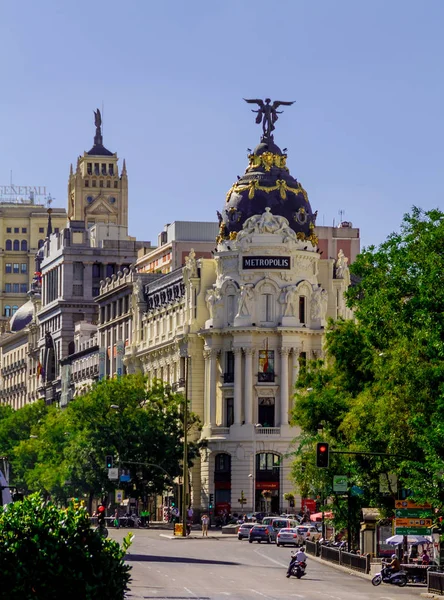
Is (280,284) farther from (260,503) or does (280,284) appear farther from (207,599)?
(207,599)

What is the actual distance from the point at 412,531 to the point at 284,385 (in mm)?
75732

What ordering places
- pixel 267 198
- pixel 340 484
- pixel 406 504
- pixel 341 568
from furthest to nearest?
pixel 267 198 < pixel 340 484 < pixel 341 568 < pixel 406 504

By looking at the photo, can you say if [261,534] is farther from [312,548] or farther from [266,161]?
[266,161]

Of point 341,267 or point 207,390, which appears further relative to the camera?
point 341,267

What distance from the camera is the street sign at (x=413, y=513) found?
78.7m

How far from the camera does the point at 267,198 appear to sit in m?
158

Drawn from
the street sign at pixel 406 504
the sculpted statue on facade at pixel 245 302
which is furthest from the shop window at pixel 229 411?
the street sign at pixel 406 504

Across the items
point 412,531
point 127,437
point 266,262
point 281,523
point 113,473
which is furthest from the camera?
point 266,262

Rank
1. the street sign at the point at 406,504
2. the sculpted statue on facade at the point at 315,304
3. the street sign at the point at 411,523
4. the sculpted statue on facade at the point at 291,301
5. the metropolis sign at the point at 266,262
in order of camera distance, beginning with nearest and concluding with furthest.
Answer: the street sign at the point at 411,523 → the street sign at the point at 406,504 → the metropolis sign at the point at 266,262 → the sculpted statue on facade at the point at 291,301 → the sculpted statue on facade at the point at 315,304

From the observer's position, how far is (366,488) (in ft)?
319

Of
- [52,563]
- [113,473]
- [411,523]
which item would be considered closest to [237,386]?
[113,473]

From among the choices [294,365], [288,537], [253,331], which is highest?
[253,331]

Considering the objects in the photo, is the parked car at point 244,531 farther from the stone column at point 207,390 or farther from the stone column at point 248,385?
the stone column at point 207,390

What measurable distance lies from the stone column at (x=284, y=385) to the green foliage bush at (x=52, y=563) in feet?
370
